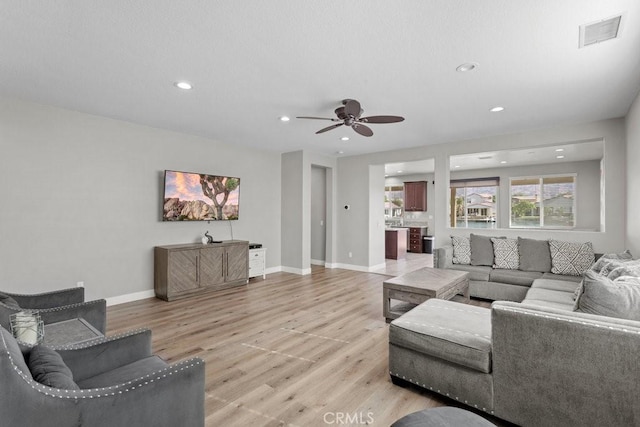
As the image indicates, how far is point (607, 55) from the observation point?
2.70m

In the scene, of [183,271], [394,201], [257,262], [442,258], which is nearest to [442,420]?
[442,258]

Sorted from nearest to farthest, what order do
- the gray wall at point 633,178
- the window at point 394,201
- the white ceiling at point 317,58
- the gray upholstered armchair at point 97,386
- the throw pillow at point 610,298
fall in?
1. the gray upholstered armchair at point 97,386
2. the throw pillow at point 610,298
3. the white ceiling at point 317,58
4. the gray wall at point 633,178
5. the window at point 394,201

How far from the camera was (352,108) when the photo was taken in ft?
11.2

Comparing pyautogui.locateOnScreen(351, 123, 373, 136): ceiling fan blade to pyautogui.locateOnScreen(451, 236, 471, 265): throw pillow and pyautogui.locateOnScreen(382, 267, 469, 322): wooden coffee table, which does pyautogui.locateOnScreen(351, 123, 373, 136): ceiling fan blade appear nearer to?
pyautogui.locateOnScreen(382, 267, 469, 322): wooden coffee table

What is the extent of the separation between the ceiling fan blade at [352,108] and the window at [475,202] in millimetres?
6971

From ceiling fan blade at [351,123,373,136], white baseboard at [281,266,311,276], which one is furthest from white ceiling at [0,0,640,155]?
white baseboard at [281,266,311,276]

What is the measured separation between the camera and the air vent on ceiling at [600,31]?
87.4 inches

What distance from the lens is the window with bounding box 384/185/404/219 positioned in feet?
37.4

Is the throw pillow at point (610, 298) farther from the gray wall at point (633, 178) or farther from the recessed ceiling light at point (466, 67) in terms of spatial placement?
the gray wall at point (633, 178)

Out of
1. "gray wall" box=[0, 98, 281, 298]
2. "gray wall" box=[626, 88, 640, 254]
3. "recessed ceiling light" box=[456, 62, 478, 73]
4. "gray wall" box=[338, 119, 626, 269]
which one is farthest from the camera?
"gray wall" box=[338, 119, 626, 269]

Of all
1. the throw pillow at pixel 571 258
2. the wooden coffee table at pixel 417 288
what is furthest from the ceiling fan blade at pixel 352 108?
the throw pillow at pixel 571 258

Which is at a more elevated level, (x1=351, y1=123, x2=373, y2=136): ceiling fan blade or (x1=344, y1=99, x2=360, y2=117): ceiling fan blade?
(x1=344, y1=99, x2=360, y2=117): ceiling fan blade

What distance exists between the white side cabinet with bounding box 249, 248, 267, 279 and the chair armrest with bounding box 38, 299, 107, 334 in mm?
3610

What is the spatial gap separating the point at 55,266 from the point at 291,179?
4237mm
